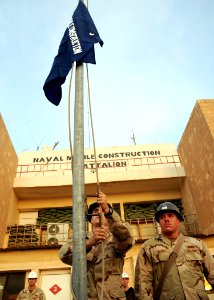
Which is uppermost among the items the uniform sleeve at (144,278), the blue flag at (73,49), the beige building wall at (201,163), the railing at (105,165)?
the railing at (105,165)

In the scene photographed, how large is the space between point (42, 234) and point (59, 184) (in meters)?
2.18

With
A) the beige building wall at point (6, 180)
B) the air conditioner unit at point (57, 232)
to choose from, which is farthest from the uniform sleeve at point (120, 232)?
the beige building wall at point (6, 180)

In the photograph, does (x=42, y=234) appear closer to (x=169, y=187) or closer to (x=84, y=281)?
(x=169, y=187)

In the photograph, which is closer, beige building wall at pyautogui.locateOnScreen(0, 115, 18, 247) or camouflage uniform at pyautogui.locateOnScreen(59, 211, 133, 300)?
camouflage uniform at pyautogui.locateOnScreen(59, 211, 133, 300)

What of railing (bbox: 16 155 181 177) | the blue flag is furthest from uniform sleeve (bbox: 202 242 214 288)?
railing (bbox: 16 155 181 177)

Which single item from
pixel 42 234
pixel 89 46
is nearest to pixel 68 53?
pixel 89 46

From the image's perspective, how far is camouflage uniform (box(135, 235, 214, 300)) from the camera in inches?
95.7

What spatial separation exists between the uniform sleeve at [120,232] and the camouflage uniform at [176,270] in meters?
0.32

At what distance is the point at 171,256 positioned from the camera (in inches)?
102

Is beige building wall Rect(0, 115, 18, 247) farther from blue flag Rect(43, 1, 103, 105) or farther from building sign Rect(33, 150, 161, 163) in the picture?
blue flag Rect(43, 1, 103, 105)

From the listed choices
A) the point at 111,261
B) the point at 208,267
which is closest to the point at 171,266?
the point at 208,267

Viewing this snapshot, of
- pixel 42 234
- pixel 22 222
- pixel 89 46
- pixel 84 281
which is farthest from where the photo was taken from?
pixel 22 222

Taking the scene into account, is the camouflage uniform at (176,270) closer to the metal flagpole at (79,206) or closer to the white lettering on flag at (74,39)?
the metal flagpole at (79,206)

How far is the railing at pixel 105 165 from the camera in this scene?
12.5 m
